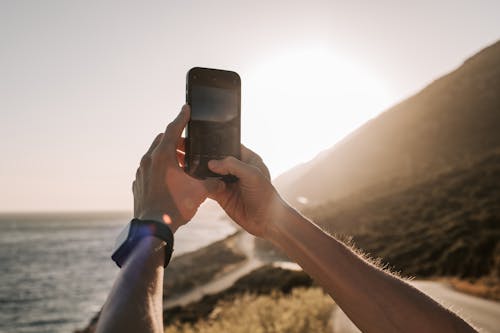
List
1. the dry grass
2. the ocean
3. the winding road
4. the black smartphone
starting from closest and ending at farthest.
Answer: the black smartphone → the dry grass → the ocean → the winding road

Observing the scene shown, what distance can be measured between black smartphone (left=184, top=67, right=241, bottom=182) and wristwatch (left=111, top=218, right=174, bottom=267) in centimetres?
91

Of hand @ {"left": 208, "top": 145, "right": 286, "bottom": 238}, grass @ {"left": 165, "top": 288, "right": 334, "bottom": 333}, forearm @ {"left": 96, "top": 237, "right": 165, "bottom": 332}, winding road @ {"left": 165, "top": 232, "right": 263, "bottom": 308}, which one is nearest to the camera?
forearm @ {"left": 96, "top": 237, "right": 165, "bottom": 332}

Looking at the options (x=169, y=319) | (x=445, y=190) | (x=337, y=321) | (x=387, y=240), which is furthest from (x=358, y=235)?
(x=337, y=321)

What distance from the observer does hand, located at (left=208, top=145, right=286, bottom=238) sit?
2.28 m

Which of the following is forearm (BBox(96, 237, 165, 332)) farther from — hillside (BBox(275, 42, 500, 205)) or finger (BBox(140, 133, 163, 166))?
hillside (BBox(275, 42, 500, 205))

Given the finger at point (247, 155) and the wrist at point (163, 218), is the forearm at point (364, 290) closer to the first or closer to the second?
the wrist at point (163, 218)

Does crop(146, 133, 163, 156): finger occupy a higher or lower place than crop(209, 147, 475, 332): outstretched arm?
higher

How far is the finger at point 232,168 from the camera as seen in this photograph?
7.80ft

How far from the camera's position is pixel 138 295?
1350 mm

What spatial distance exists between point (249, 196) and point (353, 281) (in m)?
0.77

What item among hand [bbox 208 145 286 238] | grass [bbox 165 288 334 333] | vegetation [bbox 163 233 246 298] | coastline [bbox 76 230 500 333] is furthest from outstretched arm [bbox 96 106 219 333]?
vegetation [bbox 163 233 246 298]

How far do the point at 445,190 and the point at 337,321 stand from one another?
45.5 metres

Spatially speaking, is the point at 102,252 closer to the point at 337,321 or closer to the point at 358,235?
the point at 358,235

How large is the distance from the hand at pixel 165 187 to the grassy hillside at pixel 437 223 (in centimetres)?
1091
